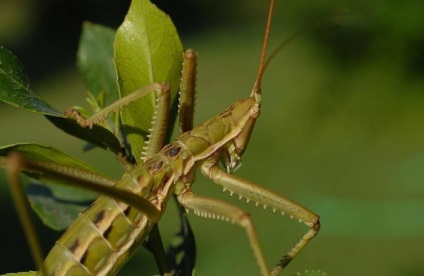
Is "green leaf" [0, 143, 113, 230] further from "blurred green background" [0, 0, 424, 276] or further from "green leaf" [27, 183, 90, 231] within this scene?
"blurred green background" [0, 0, 424, 276]

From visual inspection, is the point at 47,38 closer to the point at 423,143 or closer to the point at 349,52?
the point at 349,52

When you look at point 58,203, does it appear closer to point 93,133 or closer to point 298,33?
point 93,133

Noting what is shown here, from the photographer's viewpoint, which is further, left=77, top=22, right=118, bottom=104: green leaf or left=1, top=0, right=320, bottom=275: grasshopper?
left=77, top=22, right=118, bottom=104: green leaf

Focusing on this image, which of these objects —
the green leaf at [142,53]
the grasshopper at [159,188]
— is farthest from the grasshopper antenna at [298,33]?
the green leaf at [142,53]

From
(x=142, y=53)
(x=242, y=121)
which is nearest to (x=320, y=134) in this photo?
(x=242, y=121)

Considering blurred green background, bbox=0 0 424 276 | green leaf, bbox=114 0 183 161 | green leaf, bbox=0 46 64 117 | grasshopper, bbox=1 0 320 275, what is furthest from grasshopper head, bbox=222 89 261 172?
blurred green background, bbox=0 0 424 276
